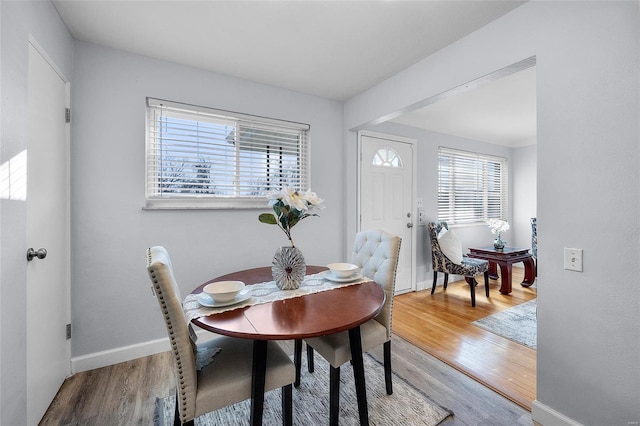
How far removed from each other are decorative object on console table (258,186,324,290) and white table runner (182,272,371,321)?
0.06 m

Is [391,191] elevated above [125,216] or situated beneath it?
elevated above

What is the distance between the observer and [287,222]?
159 cm

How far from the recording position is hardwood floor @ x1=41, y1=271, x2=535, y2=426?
1637 mm

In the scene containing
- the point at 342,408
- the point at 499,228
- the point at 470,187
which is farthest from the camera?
the point at 470,187

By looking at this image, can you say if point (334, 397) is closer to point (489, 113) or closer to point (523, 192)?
point (489, 113)

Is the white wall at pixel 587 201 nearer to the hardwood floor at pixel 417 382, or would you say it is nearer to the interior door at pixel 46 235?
the hardwood floor at pixel 417 382

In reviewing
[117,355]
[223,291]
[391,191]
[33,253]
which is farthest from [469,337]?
[33,253]

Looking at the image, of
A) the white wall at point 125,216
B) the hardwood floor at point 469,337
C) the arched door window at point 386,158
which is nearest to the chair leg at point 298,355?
the white wall at point 125,216

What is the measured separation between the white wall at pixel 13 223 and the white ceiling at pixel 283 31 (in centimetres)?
48

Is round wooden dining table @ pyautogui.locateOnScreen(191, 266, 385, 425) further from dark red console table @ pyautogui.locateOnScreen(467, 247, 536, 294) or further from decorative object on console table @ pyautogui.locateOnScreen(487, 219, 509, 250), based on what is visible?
decorative object on console table @ pyautogui.locateOnScreen(487, 219, 509, 250)

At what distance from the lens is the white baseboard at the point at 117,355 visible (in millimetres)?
2057

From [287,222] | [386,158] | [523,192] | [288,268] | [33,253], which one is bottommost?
[288,268]

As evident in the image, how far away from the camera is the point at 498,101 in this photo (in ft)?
10.5

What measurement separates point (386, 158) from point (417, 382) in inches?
101
